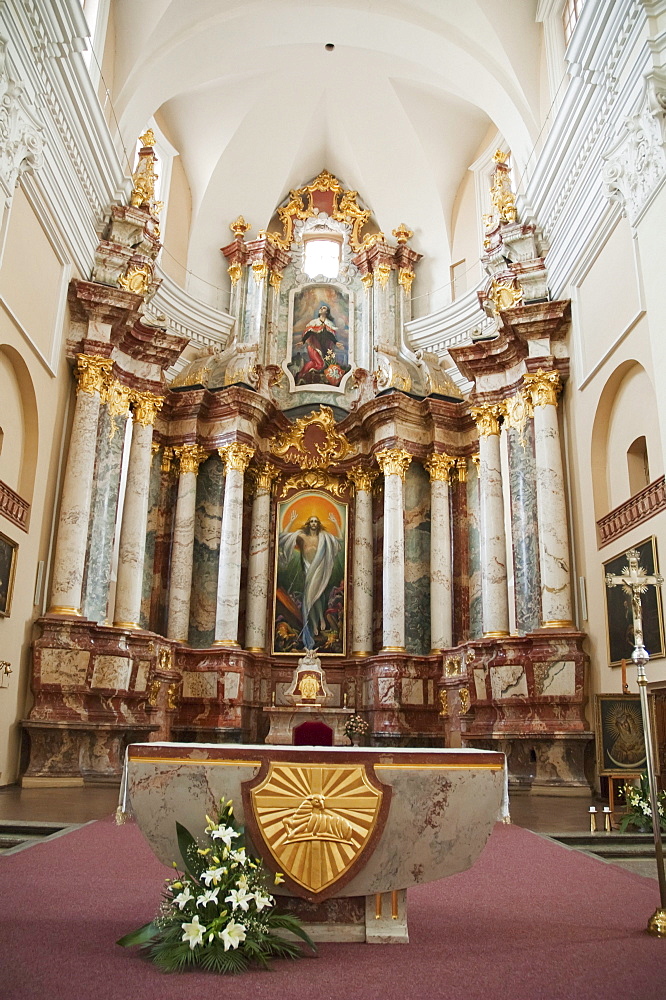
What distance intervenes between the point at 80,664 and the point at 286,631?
5732 millimetres

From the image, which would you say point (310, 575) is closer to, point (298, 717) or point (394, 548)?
point (394, 548)

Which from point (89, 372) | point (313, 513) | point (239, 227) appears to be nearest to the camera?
point (89, 372)

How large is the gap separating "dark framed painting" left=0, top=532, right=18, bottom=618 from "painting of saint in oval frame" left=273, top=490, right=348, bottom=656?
268 inches

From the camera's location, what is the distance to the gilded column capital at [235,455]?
16.7 meters

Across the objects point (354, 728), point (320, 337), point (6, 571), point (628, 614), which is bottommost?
point (354, 728)

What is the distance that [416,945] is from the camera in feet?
12.9

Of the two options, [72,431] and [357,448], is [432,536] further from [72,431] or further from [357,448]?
[72,431]

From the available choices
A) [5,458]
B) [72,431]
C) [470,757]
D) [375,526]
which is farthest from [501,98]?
[470,757]

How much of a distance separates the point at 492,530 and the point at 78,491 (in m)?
6.86

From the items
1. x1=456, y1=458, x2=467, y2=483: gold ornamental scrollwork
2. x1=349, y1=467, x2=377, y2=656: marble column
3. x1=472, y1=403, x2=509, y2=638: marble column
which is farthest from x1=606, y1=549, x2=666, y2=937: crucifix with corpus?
x1=349, y1=467, x2=377, y2=656: marble column

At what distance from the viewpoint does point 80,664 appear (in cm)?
1201

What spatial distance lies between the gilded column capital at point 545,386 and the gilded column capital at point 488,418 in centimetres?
131

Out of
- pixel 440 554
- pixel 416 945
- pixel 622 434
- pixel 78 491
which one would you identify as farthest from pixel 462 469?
pixel 416 945

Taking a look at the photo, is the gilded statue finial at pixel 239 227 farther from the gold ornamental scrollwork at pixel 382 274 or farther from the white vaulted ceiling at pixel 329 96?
the gold ornamental scrollwork at pixel 382 274
